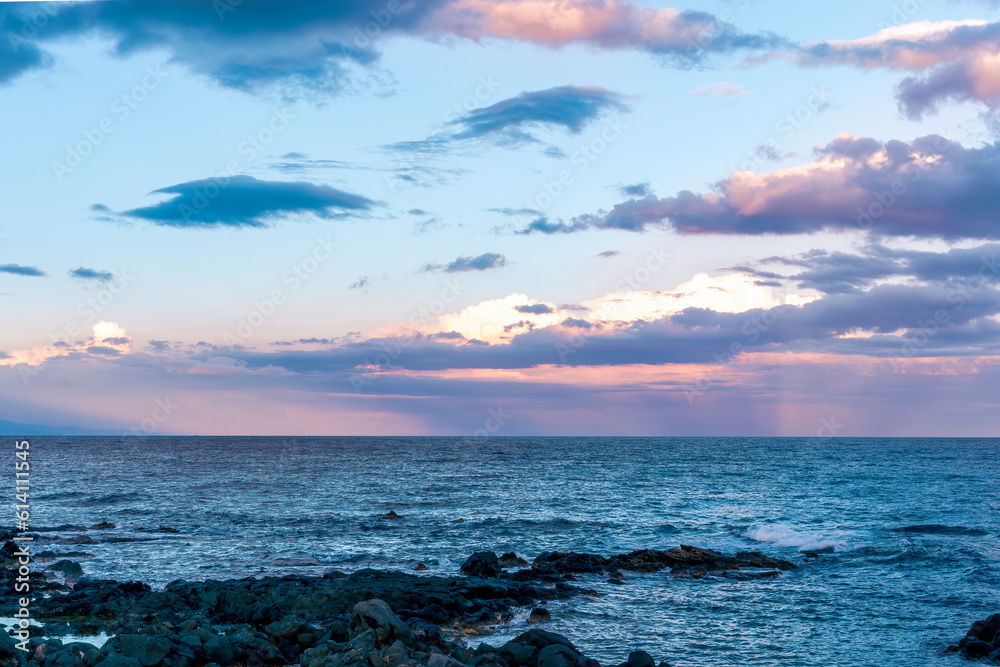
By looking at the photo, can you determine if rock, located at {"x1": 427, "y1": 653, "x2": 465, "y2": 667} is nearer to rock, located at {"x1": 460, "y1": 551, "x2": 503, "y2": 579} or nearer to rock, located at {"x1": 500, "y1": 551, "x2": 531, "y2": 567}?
rock, located at {"x1": 460, "y1": 551, "x2": 503, "y2": 579}

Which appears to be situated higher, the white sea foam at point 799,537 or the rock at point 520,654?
the rock at point 520,654

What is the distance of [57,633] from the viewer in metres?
23.6

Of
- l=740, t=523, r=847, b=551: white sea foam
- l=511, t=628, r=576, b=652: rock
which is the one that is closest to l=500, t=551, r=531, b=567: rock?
l=740, t=523, r=847, b=551: white sea foam

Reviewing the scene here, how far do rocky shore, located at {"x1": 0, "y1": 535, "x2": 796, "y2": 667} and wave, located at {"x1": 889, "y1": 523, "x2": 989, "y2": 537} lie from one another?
16970mm

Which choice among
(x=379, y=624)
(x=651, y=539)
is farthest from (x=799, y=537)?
(x=379, y=624)

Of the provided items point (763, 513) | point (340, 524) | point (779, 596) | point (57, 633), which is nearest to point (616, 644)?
point (779, 596)

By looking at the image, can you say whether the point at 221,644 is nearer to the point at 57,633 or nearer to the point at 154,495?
the point at 57,633

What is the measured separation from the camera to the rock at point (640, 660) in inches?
765

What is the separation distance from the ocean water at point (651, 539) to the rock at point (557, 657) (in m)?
2.92

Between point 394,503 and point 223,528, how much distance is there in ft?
60.9

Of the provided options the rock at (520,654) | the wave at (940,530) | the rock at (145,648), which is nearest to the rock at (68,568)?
the rock at (145,648)

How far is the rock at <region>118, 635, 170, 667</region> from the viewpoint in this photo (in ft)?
62.5

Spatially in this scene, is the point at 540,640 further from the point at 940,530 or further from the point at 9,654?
the point at 940,530

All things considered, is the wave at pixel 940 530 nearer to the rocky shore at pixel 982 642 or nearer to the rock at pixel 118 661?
the rocky shore at pixel 982 642
